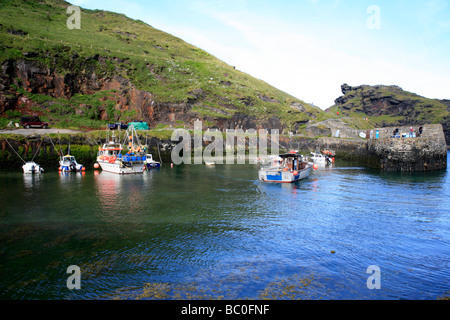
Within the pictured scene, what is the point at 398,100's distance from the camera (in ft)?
632

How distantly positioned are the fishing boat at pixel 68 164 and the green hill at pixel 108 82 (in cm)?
1932

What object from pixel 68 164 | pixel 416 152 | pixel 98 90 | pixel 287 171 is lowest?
pixel 287 171

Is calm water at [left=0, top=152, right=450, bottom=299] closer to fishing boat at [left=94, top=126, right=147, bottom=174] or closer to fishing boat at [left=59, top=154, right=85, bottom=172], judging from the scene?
fishing boat at [left=59, top=154, right=85, bottom=172]

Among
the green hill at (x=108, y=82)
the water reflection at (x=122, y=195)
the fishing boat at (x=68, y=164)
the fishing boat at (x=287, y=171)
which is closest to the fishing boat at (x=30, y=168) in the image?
the fishing boat at (x=68, y=164)

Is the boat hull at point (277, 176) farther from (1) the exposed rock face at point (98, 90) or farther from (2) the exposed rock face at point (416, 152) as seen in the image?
(1) the exposed rock face at point (98, 90)

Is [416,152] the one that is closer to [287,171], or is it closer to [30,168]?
[287,171]

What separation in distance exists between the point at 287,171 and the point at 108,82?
69.5 meters

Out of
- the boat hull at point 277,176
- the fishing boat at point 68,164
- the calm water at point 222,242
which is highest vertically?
the fishing boat at point 68,164

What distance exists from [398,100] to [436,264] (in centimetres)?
21221

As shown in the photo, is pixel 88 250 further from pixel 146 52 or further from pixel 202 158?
pixel 146 52

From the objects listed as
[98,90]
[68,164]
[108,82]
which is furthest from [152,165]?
[108,82]

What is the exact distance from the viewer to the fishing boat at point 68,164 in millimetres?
48216

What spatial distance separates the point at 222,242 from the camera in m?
17.7
